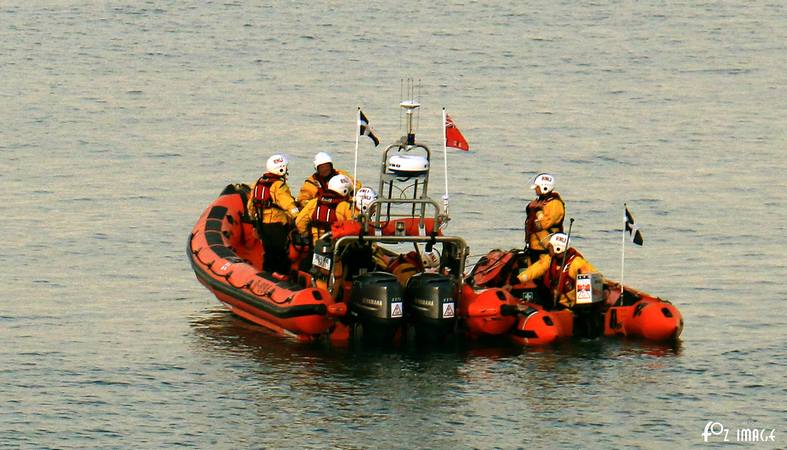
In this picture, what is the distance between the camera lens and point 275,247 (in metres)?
23.6

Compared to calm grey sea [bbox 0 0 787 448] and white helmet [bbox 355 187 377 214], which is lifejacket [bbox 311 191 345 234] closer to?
white helmet [bbox 355 187 377 214]

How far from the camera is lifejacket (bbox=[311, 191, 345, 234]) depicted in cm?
2220

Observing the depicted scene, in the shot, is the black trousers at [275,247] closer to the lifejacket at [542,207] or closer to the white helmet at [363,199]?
the white helmet at [363,199]

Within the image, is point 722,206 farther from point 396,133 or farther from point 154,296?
point 154,296

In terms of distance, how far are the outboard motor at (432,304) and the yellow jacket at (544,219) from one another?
197cm

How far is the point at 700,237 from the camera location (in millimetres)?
29906

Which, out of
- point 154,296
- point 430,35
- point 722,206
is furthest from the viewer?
point 430,35

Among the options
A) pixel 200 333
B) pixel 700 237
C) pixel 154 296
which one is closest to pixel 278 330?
pixel 200 333

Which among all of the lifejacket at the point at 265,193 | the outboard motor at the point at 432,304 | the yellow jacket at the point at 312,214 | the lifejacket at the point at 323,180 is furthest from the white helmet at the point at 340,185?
the outboard motor at the point at 432,304

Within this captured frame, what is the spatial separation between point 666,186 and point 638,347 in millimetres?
12891

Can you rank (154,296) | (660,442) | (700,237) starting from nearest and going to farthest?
(660,442)
(154,296)
(700,237)
